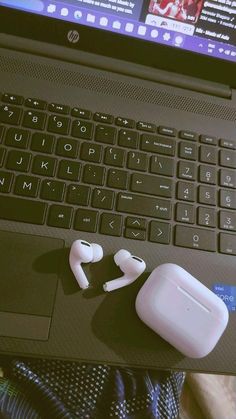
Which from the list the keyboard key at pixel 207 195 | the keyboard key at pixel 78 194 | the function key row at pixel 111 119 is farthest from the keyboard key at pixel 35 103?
the keyboard key at pixel 207 195

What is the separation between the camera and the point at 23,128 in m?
0.48

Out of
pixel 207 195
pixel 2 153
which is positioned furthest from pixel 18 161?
pixel 207 195

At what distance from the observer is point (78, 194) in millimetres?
465

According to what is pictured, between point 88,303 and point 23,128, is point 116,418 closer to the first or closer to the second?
point 88,303

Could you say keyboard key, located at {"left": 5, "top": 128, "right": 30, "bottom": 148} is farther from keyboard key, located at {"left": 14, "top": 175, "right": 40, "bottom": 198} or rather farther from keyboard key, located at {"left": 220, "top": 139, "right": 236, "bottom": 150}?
keyboard key, located at {"left": 220, "top": 139, "right": 236, "bottom": 150}

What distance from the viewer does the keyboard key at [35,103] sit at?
1.64 ft

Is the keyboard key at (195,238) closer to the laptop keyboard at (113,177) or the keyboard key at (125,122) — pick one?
the laptop keyboard at (113,177)

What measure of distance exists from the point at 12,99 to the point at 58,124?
0.20ft

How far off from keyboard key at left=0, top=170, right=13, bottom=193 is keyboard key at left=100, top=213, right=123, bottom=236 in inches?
4.2

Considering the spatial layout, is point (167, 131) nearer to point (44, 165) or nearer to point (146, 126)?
point (146, 126)

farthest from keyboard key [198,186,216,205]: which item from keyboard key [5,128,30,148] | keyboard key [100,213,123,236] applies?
keyboard key [5,128,30,148]

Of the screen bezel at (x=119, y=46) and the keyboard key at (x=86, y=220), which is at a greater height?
the screen bezel at (x=119, y=46)

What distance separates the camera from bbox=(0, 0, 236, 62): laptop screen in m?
0.49

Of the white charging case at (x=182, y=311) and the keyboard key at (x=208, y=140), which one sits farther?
the keyboard key at (x=208, y=140)
